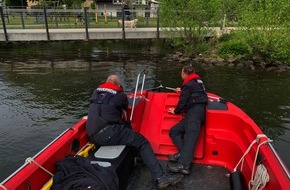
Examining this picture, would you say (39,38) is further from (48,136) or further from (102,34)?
(48,136)

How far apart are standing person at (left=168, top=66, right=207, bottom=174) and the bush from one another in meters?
13.7

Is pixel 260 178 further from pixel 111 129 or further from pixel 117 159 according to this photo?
pixel 111 129

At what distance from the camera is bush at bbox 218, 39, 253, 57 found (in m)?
18.3

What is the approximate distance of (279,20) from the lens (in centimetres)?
1664

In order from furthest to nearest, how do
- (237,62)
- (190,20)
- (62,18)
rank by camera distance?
(62,18) → (190,20) → (237,62)

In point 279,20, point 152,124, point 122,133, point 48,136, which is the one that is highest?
point 279,20

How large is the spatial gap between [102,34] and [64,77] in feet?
17.0

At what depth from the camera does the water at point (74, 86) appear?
334 inches

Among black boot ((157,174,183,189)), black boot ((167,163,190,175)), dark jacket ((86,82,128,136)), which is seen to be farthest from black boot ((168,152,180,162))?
dark jacket ((86,82,128,136))

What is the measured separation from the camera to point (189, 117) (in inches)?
208

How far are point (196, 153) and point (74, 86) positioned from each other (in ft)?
29.5

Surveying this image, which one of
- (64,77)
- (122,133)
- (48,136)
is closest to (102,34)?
(64,77)

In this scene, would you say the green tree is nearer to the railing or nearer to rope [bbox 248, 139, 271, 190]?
the railing

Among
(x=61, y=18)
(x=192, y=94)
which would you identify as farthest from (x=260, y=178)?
(x=61, y=18)
